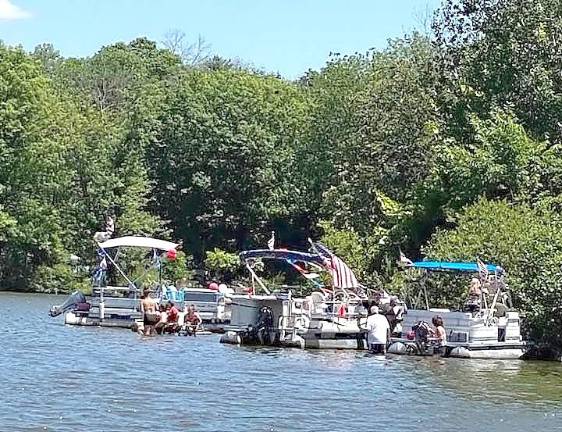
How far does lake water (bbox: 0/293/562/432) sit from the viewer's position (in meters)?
22.1

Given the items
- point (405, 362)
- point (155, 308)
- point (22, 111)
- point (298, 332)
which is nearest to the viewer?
point (405, 362)

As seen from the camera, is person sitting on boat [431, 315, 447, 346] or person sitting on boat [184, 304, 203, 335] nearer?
person sitting on boat [431, 315, 447, 346]

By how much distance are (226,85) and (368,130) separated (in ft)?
73.3

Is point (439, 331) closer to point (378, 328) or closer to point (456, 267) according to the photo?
point (378, 328)

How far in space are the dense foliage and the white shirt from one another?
15.0 feet

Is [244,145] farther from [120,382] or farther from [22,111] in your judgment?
[120,382]

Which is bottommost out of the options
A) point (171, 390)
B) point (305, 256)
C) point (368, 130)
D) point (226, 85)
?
point (171, 390)

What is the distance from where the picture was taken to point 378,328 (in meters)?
34.9

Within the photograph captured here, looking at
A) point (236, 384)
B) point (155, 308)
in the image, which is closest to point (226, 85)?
point (155, 308)

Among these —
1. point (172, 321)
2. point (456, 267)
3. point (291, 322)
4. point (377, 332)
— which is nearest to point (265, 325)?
point (291, 322)

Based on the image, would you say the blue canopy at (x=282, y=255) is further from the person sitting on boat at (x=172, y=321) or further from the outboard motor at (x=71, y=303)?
the outboard motor at (x=71, y=303)

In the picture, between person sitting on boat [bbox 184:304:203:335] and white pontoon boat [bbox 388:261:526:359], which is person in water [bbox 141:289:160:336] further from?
white pontoon boat [bbox 388:261:526:359]

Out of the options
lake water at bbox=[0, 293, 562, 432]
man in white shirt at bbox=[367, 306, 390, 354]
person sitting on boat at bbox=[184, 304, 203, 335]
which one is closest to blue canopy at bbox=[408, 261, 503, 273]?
man in white shirt at bbox=[367, 306, 390, 354]

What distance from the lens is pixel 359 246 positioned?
184 ft
